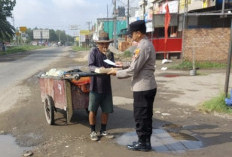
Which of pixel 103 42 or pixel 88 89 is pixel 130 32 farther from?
pixel 88 89

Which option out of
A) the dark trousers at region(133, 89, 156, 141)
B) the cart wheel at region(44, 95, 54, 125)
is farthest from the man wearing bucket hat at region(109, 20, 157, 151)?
the cart wheel at region(44, 95, 54, 125)

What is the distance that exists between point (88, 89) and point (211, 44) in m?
12.1

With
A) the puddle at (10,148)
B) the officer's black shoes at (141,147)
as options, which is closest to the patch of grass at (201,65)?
the officer's black shoes at (141,147)

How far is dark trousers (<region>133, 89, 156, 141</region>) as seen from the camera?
409cm

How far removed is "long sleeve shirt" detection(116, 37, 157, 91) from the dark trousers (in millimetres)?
90

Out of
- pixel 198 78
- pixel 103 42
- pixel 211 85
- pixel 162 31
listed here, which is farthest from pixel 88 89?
pixel 162 31

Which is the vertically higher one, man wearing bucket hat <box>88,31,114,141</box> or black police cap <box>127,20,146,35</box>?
black police cap <box>127,20,146,35</box>

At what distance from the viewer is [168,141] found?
4754mm

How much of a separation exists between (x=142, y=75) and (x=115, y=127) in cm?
183

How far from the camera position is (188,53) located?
15867 millimetres

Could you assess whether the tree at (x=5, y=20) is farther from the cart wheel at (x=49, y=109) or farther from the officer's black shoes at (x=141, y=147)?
the officer's black shoes at (x=141, y=147)

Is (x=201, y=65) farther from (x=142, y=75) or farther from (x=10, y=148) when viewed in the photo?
(x=10, y=148)

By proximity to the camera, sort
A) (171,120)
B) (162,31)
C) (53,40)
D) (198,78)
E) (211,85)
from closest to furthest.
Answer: (171,120) < (211,85) < (198,78) < (162,31) < (53,40)

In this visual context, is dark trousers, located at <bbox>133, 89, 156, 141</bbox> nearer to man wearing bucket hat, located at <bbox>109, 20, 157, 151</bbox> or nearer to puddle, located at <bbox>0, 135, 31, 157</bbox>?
man wearing bucket hat, located at <bbox>109, 20, 157, 151</bbox>
